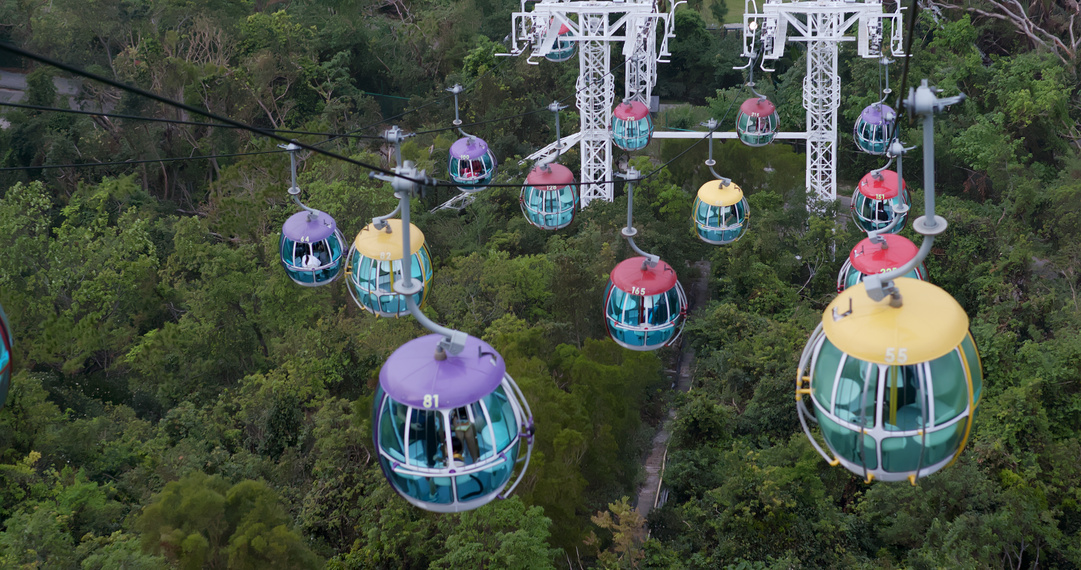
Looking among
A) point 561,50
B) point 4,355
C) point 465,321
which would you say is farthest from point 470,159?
point 4,355

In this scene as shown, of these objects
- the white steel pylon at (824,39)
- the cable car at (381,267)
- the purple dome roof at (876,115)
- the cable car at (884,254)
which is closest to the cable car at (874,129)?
the purple dome roof at (876,115)

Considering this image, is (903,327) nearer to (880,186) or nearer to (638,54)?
(880,186)

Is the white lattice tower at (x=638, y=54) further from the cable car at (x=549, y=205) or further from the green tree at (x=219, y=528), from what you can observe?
the green tree at (x=219, y=528)

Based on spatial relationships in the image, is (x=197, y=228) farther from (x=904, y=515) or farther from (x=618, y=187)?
(x=904, y=515)

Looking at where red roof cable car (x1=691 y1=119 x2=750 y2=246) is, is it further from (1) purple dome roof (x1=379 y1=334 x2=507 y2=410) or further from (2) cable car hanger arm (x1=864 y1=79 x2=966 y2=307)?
(2) cable car hanger arm (x1=864 y1=79 x2=966 y2=307)

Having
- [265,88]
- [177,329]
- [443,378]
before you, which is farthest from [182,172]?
[443,378]

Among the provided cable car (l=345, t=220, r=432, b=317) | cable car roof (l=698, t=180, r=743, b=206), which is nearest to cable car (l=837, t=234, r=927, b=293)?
cable car roof (l=698, t=180, r=743, b=206)
